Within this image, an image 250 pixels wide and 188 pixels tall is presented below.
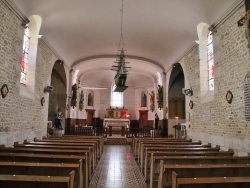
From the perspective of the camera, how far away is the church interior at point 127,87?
4.24m

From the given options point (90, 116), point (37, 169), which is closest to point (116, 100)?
point (90, 116)

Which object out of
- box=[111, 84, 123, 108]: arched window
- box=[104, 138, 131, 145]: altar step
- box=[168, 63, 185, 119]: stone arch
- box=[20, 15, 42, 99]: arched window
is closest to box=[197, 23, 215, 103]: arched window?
box=[168, 63, 185, 119]: stone arch

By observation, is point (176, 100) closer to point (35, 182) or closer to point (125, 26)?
point (125, 26)

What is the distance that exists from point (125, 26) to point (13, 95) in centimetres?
545

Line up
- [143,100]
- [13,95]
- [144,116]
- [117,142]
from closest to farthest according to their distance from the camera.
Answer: [13,95] → [117,142] → [144,116] → [143,100]

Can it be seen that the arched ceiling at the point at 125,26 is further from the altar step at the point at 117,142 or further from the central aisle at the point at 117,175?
the central aisle at the point at 117,175

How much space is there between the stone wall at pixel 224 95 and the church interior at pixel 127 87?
1.1 inches

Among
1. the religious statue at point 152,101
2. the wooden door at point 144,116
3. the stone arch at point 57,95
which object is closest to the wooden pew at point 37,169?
the stone arch at point 57,95

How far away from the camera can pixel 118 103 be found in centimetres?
2403

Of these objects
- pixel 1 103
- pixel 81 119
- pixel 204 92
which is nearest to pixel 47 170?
pixel 1 103

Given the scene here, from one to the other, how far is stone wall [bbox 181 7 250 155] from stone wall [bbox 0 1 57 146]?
618 centimetres

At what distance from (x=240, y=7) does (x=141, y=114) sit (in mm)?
17008

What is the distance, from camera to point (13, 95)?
7.14 m

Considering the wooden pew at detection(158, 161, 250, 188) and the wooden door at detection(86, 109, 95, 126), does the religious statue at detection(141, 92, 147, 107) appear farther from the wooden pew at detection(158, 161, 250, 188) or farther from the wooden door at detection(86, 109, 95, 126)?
the wooden pew at detection(158, 161, 250, 188)
